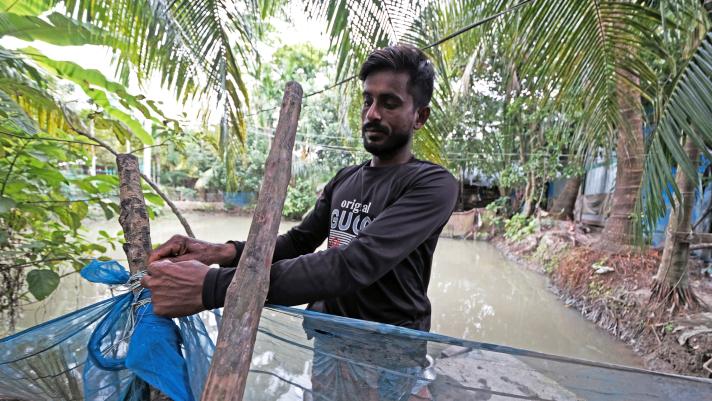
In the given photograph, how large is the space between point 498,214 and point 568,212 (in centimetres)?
276

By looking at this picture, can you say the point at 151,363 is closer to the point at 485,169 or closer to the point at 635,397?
the point at 635,397

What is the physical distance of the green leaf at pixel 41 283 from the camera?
154cm

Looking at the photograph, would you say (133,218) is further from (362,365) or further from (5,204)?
(5,204)

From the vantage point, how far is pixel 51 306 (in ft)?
12.3

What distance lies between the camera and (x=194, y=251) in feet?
3.42

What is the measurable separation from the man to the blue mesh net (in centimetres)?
12

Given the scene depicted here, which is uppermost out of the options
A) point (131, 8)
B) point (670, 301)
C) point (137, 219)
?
point (131, 8)

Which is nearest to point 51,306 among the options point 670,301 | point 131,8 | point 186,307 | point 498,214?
point 131,8

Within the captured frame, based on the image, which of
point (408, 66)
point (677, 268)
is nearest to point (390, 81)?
point (408, 66)

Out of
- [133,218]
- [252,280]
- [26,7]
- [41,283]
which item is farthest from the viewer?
[26,7]

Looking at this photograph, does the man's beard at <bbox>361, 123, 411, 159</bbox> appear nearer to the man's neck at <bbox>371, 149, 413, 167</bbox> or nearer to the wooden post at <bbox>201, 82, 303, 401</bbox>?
the man's neck at <bbox>371, 149, 413, 167</bbox>

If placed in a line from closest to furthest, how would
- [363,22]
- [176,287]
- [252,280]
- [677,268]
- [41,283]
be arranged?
[252,280]
[176,287]
[41,283]
[363,22]
[677,268]

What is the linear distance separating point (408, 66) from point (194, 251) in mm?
778

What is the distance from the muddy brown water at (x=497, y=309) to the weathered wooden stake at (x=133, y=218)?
225 cm
